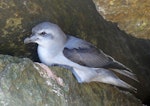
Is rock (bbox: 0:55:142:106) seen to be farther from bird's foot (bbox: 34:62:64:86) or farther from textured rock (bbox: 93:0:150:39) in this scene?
textured rock (bbox: 93:0:150:39)

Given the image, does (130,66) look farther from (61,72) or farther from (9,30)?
(9,30)

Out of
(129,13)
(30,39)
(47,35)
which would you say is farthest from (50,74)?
(129,13)

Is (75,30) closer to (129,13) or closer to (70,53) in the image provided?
(70,53)

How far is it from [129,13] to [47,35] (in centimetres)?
89

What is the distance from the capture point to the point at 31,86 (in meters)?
3.77

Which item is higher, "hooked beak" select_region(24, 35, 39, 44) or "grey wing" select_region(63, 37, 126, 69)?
"hooked beak" select_region(24, 35, 39, 44)

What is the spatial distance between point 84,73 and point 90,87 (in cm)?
19

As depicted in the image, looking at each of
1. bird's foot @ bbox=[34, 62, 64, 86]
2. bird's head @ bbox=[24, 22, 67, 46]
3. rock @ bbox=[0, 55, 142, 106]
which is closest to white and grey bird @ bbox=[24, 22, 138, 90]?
bird's head @ bbox=[24, 22, 67, 46]

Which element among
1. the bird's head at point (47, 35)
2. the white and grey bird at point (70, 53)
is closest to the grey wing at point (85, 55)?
the white and grey bird at point (70, 53)

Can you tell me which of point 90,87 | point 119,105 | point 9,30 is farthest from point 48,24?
point 119,105

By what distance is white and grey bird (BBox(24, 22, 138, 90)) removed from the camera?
14.9ft

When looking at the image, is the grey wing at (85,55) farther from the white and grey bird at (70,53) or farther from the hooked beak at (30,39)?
the hooked beak at (30,39)

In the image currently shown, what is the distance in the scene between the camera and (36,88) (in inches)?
150

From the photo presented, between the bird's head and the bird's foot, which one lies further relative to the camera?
the bird's head
